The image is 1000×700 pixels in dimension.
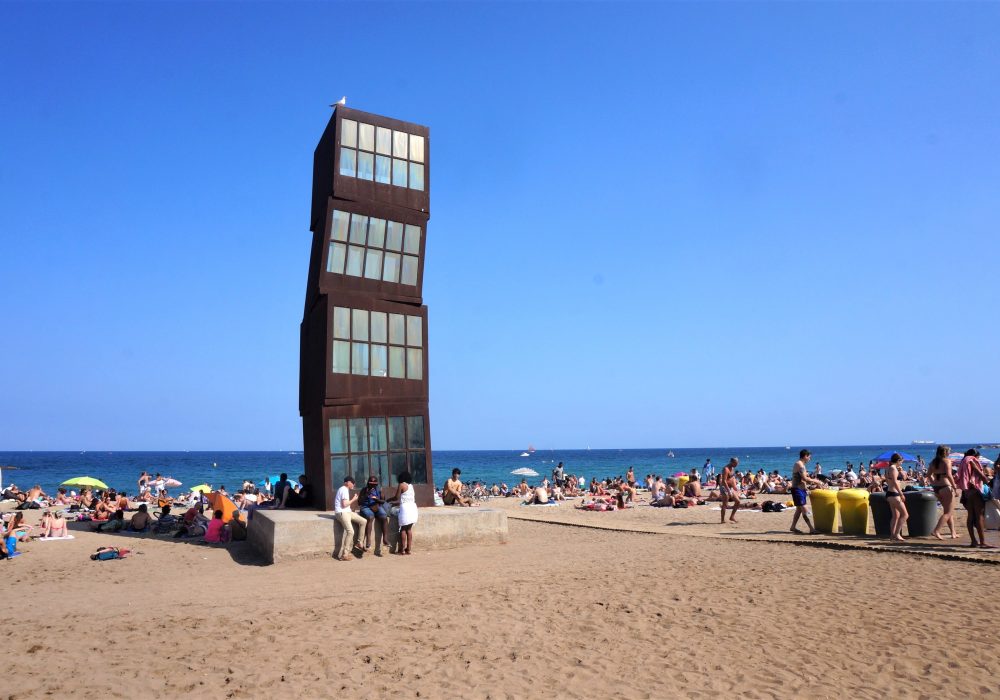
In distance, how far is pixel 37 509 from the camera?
100 ft

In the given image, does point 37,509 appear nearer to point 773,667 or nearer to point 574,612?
point 574,612

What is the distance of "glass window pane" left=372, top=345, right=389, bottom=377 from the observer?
17.0m

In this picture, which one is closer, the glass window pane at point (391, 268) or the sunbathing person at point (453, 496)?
the glass window pane at point (391, 268)

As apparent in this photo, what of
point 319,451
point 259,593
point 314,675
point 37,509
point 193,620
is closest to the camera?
point 314,675

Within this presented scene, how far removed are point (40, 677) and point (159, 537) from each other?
1182 centimetres

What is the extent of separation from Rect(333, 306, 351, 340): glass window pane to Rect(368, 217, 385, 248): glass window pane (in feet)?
6.52

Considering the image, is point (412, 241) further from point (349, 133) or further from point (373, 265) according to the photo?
point (349, 133)

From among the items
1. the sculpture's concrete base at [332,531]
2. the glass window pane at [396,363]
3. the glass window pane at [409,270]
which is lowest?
the sculpture's concrete base at [332,531]

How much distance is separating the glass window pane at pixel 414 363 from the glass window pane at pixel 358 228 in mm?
2949

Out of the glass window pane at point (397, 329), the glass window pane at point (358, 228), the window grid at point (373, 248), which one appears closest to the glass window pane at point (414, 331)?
the glass window pane at point (397, 329)

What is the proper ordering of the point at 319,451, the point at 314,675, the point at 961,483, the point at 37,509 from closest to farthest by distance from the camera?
1. the point at 314,675
2. the point at 961,483
3. the point at 319,451
4. the point at 37,509

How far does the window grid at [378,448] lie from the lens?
16438 millimetres

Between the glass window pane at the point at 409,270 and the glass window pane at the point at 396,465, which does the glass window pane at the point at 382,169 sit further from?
the glass window pane at the point at 396,465

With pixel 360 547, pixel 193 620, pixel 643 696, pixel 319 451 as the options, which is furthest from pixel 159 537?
pixel 643 696
